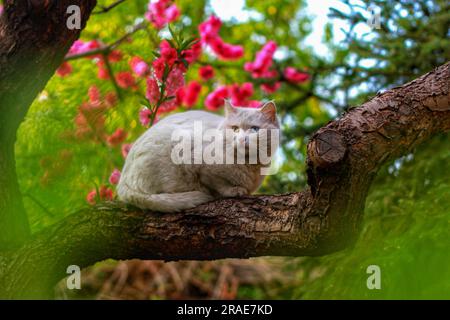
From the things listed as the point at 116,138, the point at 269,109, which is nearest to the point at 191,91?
the point at 116,138

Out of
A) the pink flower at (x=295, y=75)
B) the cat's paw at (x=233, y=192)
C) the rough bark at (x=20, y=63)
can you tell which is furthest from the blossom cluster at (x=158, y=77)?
the cat's paw at (x=233, y=192)

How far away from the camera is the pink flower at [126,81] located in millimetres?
3219

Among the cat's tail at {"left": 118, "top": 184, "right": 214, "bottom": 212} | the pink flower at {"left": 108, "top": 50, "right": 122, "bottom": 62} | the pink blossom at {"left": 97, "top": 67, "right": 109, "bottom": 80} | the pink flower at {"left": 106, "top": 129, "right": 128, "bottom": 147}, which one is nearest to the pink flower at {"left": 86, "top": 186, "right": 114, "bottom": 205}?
the pink flower at {"left": 106, "top": 129, "right": 128, "bottom": 147}

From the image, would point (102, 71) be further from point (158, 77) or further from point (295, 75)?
point (295, 75)

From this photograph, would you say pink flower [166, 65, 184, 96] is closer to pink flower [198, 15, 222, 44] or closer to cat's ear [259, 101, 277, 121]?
cat's ear [259, 101, 277, 121]

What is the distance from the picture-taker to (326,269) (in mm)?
3102

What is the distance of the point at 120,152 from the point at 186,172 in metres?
1.10

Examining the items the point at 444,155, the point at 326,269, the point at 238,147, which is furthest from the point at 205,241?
the point at 444,155

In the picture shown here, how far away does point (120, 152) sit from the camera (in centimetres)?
316

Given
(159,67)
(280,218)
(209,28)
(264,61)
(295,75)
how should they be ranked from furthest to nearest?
(295,75), (264,61), (209,28), (159,67), (280,218)

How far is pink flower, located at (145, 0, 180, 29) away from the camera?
3254mm

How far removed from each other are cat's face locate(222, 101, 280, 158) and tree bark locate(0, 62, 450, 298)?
225mm
